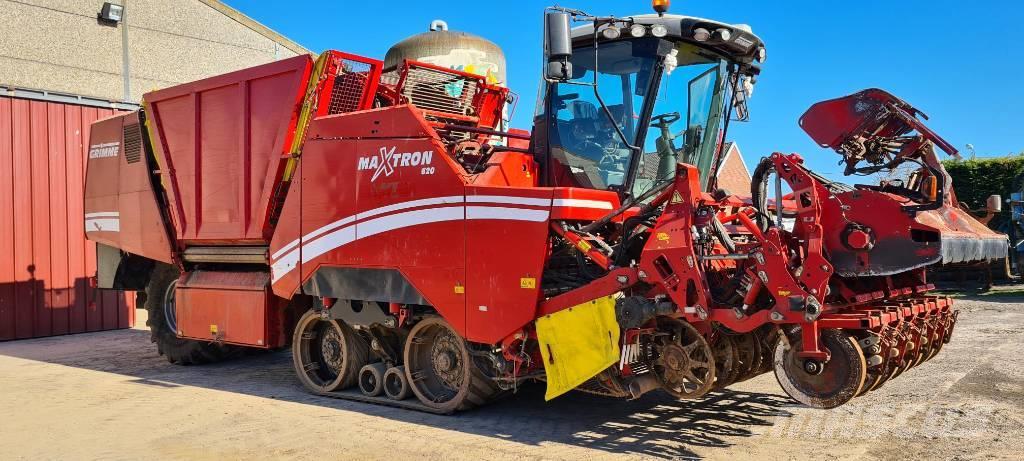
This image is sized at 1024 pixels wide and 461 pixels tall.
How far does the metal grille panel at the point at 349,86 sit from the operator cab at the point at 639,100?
5.81 feet

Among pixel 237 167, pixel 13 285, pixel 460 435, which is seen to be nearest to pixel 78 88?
pixel 13 285

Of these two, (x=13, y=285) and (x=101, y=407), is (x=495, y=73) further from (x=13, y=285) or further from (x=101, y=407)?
(x=101, y=407)

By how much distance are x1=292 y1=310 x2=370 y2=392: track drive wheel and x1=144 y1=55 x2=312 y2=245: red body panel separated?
36.2 inches

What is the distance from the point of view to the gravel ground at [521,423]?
5.21 m

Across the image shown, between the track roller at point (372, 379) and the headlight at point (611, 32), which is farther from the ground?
the headlight at point (611, 32)

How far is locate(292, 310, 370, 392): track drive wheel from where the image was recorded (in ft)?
23.4

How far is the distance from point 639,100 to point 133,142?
229 inches

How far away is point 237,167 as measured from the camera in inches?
304

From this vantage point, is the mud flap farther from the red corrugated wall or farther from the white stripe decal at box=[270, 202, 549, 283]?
the red corrugated wall

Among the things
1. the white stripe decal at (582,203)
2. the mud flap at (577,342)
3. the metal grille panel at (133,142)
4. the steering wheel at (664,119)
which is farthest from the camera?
the metal grille panel at (133,142)

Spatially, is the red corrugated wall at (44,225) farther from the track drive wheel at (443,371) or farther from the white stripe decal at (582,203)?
the white stripe decal at (582,203)

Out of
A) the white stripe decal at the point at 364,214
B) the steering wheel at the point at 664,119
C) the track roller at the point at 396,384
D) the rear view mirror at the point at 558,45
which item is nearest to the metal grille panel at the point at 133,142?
the white stripe decal at the point at 364,214

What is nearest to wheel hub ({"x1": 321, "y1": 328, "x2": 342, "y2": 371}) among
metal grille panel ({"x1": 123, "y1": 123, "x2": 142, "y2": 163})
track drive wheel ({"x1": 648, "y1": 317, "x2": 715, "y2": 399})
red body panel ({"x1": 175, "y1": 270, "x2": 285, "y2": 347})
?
red body panel ({"x1": 175, "y1": 270, "x2": 285, "y2": 347})

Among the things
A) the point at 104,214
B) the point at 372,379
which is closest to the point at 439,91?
the point at 372,379
